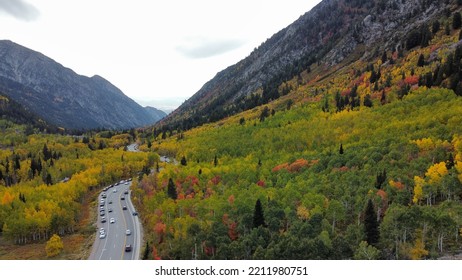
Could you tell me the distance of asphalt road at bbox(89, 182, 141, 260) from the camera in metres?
85.7

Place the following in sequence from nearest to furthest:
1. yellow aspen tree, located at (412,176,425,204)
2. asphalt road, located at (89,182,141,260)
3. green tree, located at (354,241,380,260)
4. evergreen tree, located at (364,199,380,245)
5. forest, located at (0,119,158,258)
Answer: green tree, located at (354,241,380,260) → evergreen tree, located at (364,199,380,245) → yellow aspen tree, located at (412,176,425,204) → asphalt road, located at (89,182,141,260) → forest, located at (0,119,158,258)

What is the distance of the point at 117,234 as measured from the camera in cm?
9931

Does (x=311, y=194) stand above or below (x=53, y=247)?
above

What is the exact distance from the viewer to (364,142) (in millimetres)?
135500

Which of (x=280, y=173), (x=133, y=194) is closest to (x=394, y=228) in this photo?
(x=280, y=173)

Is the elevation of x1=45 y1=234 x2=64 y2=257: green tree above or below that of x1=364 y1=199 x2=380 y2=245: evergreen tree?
below

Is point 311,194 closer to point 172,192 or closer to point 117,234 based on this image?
point 172,192

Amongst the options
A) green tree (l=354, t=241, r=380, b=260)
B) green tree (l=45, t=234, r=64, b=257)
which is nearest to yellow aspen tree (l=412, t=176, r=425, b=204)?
green tree (l=354, t=241, r=380, b=260)

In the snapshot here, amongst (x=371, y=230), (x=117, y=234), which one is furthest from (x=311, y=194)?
(x=117, y=234)

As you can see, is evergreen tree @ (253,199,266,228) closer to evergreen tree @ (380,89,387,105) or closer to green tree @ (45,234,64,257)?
green tree @ (45,234,64,257)

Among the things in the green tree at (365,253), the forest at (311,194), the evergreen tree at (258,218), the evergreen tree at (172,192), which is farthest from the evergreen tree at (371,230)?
the evergreen tree at (172,192)

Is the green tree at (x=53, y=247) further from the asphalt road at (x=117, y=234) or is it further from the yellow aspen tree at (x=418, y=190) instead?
the yellow aspen tree at (x=418, y=190)

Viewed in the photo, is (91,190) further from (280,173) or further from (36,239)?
(280,173)

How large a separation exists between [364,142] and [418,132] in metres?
19.9
